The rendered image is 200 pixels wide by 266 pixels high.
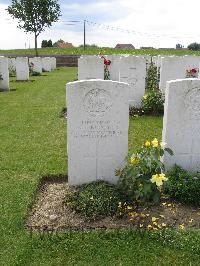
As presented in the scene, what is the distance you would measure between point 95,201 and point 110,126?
1.05 metres

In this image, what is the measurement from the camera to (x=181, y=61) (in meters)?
10.8

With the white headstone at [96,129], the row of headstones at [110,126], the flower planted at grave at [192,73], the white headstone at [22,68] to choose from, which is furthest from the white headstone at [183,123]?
the white headstone at [22,68]

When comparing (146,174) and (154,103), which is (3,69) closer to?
(154,103)

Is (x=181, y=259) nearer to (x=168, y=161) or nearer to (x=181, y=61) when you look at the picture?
(x=168, y=161)

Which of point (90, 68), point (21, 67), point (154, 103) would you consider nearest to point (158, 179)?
point (154, 103)

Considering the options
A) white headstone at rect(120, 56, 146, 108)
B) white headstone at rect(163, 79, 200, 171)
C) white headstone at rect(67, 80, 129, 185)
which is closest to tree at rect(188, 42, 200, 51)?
white headstone at rect(120, 56, 146, 108)

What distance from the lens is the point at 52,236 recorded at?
4309 mm

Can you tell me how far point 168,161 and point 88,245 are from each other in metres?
1.96

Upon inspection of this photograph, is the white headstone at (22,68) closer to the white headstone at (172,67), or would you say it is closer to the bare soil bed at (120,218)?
the white headstone at (172,67)

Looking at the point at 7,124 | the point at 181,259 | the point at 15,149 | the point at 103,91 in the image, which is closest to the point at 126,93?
the point at 103,91

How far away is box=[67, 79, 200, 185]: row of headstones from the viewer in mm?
5133

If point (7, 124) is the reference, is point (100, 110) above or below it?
above

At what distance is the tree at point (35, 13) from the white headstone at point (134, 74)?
27944mm

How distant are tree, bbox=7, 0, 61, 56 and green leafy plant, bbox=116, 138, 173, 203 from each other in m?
33.9
